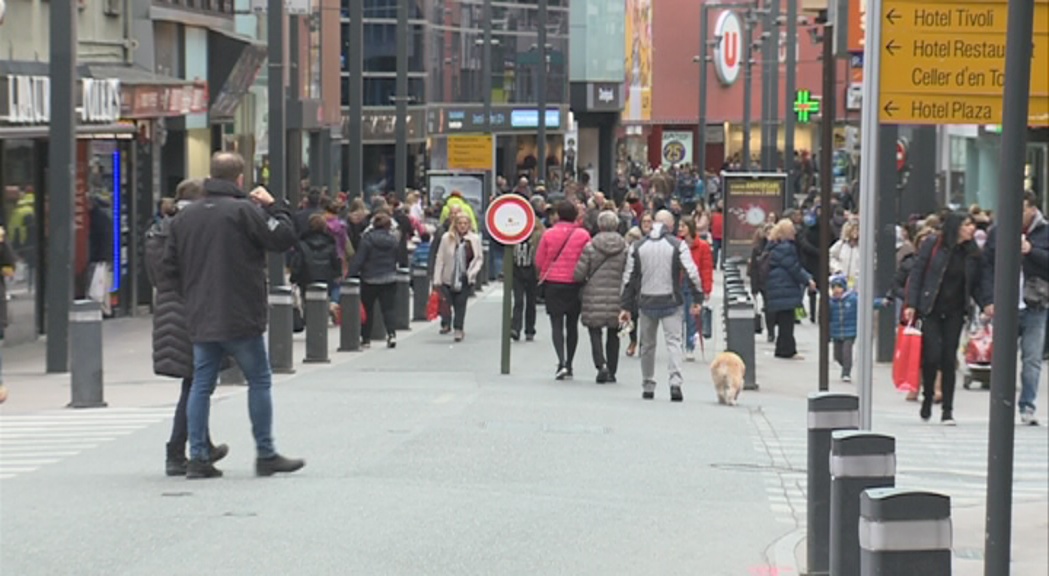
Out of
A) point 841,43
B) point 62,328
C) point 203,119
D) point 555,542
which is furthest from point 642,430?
point 203,119

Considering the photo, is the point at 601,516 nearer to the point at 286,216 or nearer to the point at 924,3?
the point at 286,216

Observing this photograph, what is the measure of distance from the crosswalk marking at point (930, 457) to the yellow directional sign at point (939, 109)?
2.12 m

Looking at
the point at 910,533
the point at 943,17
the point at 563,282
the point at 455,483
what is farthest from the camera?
the point at 563,282

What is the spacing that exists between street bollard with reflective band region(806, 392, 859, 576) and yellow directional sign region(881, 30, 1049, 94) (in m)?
2.57

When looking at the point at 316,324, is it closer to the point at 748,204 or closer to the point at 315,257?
the point at 315,257

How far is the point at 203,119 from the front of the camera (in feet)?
117

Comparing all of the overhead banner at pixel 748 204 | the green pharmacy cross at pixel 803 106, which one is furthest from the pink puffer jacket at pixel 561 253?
the green pharmacy cross at pixel 803 106

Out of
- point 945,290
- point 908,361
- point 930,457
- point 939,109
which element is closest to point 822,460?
point 939,109

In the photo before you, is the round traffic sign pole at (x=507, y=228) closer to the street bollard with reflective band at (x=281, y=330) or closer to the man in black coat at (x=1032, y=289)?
the street bollard with reflective band at (x=281, y=330)

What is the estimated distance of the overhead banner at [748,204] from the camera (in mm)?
36469

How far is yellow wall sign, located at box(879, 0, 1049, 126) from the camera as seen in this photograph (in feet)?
35.9

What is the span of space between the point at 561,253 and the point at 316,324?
366cm

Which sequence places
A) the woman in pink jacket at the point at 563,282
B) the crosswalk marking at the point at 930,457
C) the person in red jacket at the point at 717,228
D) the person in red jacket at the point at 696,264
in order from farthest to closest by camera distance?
the person in red jacket at the point at 717,228, the person in red jacket at the point at 696,264, the woman in pink jacket at the point at 563,282, the crosswalk marking at the point at 930,457

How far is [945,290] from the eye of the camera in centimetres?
1720
